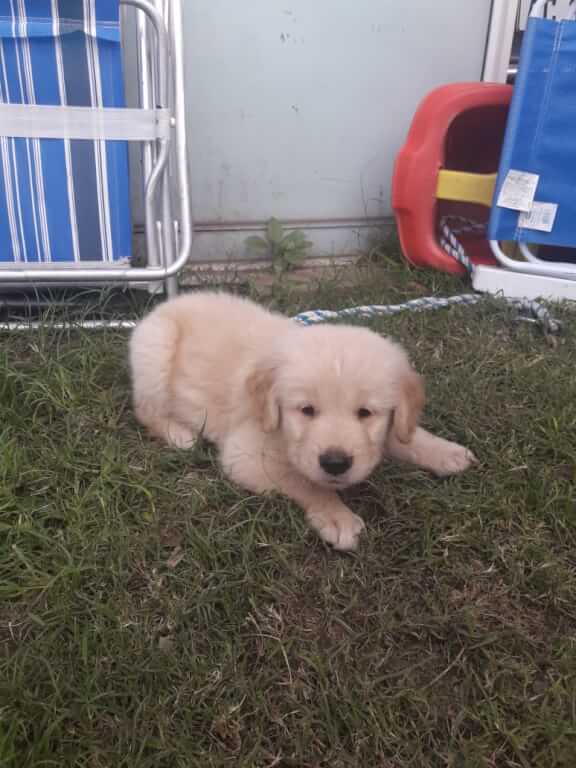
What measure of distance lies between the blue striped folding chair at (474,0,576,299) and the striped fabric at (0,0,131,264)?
1993 mm

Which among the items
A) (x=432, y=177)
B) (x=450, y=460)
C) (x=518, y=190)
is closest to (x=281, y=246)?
(x=432, y=177)

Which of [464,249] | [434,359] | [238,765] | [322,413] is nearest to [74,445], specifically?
[322,413]

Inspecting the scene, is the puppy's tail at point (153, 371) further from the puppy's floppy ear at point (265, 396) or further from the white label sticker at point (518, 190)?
the white label sticker at point (518, 190)

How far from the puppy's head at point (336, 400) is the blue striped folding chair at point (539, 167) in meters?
1.95

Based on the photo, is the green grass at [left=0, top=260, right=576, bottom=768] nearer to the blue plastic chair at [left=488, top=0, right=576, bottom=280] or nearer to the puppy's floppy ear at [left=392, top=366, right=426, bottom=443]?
the puppy's floppy ear at [left=392, top=366, right=426, bottom=443]

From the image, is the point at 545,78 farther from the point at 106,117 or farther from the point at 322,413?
the point at 322,413

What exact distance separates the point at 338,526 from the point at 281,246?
8.82 ft

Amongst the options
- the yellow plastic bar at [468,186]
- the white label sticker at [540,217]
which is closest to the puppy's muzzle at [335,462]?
the white label sticker at [540,217]

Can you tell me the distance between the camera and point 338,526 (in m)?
2.04

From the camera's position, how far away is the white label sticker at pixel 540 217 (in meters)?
3.60

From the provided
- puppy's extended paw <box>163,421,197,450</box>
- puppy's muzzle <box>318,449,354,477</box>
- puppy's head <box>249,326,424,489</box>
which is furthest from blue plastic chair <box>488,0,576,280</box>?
puppy's muzzle <box>318,449,354,477</box>

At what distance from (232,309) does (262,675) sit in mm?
1486

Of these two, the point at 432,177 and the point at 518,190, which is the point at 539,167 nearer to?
the point at 518,190

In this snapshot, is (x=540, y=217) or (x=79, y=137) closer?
(x=79, y=137)
